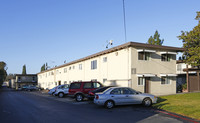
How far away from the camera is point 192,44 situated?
68.0 ft

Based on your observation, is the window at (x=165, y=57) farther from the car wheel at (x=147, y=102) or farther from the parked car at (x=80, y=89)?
the car wheel at (x=147, y=102)

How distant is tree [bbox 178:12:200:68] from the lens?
19.0 m

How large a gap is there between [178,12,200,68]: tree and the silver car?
8178 mm

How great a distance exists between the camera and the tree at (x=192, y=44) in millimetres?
18969

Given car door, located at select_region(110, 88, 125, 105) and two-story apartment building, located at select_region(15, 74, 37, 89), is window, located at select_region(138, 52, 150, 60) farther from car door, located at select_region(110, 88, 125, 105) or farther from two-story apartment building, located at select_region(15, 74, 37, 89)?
two-story apartment building, located at select_region(15, 74, 37, 89)

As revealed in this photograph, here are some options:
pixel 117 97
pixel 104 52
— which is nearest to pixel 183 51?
pixel 104 52

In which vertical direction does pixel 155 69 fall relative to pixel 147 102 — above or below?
above

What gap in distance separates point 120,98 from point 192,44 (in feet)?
39.1

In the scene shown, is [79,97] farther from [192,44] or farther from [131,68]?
[192,44]

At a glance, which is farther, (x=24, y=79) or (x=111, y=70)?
(x=24, y=79)

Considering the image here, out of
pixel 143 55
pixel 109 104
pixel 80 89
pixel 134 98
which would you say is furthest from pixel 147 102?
pixel 143 55

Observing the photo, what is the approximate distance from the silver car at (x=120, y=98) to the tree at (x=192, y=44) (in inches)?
322

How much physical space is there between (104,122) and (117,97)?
4.44 metres

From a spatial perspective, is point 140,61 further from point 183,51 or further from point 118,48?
point 183,51
